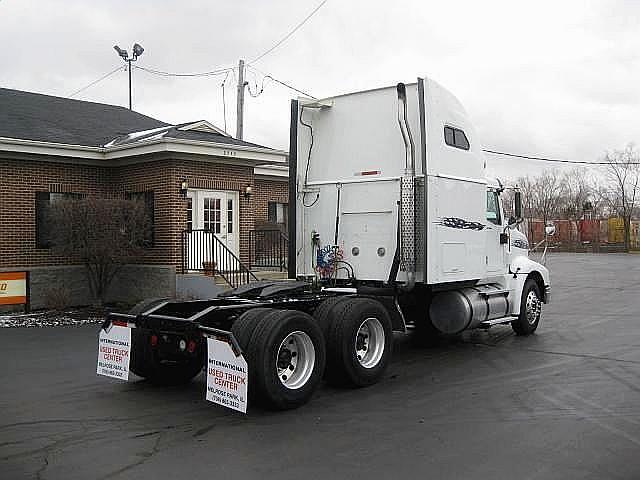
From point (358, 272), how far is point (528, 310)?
146 inches

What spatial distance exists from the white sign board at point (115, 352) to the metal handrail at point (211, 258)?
815 centimetres

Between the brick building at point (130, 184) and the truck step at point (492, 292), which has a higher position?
the brick building at point (130, 184)

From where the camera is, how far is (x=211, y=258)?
17.5m

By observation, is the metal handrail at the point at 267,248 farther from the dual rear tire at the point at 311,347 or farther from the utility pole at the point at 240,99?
the utility pole at the point at 240,99

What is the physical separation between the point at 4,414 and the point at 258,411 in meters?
2.53

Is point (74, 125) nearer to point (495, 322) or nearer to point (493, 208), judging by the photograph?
point (493, 208)

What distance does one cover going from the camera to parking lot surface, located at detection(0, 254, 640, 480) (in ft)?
17.8

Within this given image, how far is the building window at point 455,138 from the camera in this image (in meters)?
9.91

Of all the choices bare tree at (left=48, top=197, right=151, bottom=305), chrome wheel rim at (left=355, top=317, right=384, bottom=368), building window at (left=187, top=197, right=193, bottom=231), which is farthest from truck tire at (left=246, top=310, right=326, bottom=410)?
building window at (left=187, top=197, right=193, bottom=231)

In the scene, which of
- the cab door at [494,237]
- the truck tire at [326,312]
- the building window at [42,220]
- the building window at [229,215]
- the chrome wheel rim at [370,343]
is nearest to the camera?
the truck tire at [326,312]

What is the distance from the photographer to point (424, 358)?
10219 millimetres

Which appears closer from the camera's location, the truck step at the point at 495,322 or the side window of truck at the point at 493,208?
the truck step at the point at 495,322

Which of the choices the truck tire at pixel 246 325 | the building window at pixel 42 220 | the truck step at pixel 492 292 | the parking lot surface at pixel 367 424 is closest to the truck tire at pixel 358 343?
the parking lot surface at pixel 367 424

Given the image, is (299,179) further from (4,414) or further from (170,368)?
(4,414)
